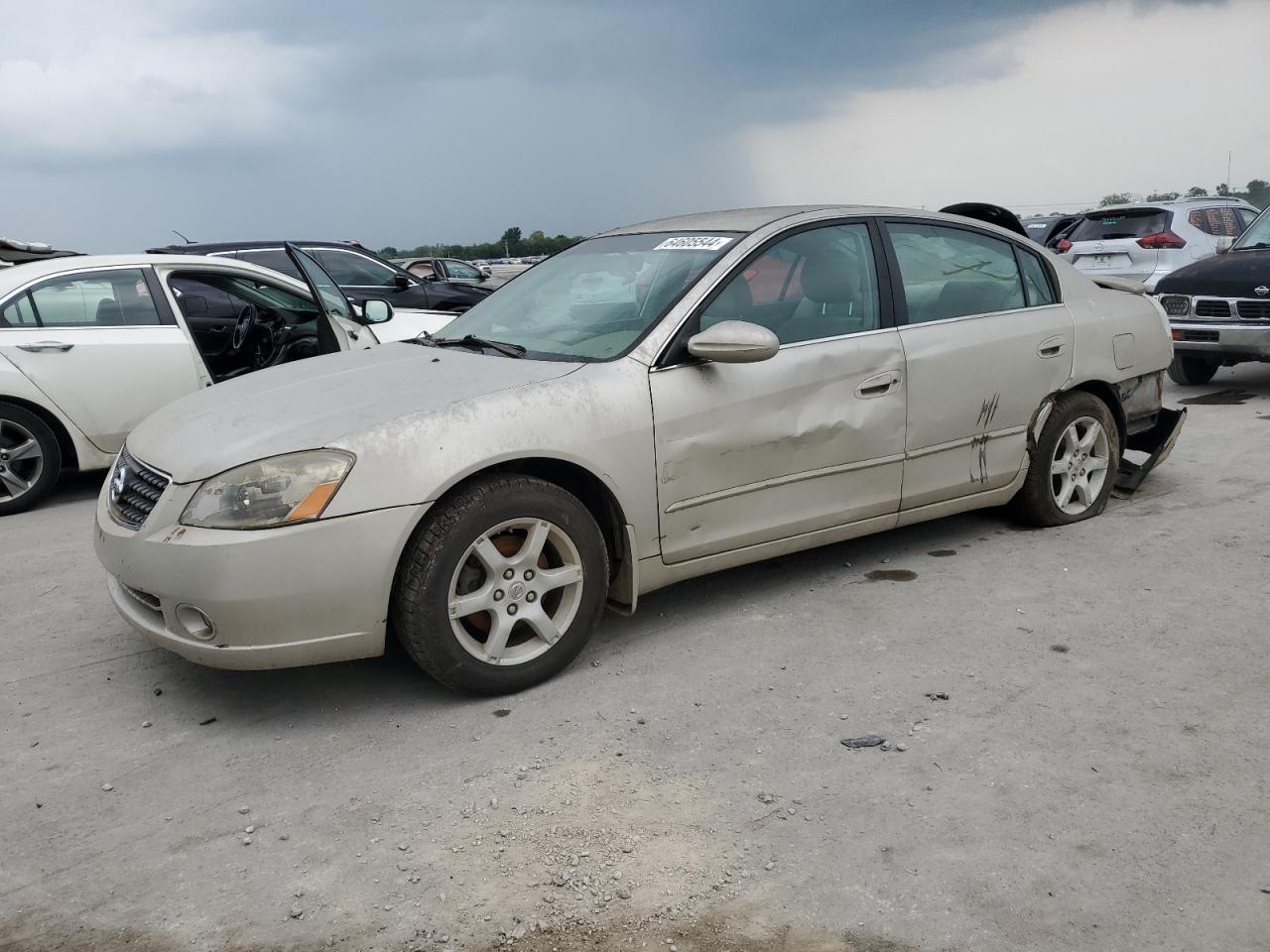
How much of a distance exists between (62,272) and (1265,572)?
22.3ft

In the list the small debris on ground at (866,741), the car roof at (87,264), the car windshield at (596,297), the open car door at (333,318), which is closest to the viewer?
the small debris on ground at (866,741)

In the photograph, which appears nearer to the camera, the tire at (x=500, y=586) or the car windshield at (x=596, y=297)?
the tire at (x=500, y=586)

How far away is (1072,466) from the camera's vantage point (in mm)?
5297

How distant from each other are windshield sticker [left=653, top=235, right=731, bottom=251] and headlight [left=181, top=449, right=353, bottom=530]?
170 centimetres

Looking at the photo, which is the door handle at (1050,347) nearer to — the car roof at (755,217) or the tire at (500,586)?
the car roof at (755,217)

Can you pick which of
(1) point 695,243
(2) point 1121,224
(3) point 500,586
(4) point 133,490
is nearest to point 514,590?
(3) point 500,586

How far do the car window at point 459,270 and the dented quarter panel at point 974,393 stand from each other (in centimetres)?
2116

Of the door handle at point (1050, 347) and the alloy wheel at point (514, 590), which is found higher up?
the door handle at point (1050, 347)

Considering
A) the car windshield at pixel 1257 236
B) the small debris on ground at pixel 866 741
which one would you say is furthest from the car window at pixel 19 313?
the car windshield at pixel 1257 236

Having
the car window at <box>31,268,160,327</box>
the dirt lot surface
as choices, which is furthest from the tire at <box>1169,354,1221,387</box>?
the car window at <box>31,268,160,327</box>

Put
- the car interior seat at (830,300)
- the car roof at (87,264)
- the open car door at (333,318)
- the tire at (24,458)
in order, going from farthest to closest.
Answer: the car roof at (87,264)
the tire at (24,458)
the open car door at (333,318)
the car interior seat at (830,300)

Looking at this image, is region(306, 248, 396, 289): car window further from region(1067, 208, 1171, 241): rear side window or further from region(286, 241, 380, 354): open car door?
region(1067, 208, 1171, 241): rear side window

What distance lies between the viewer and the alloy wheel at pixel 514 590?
3.58 metres

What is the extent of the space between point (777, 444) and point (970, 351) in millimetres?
1126
